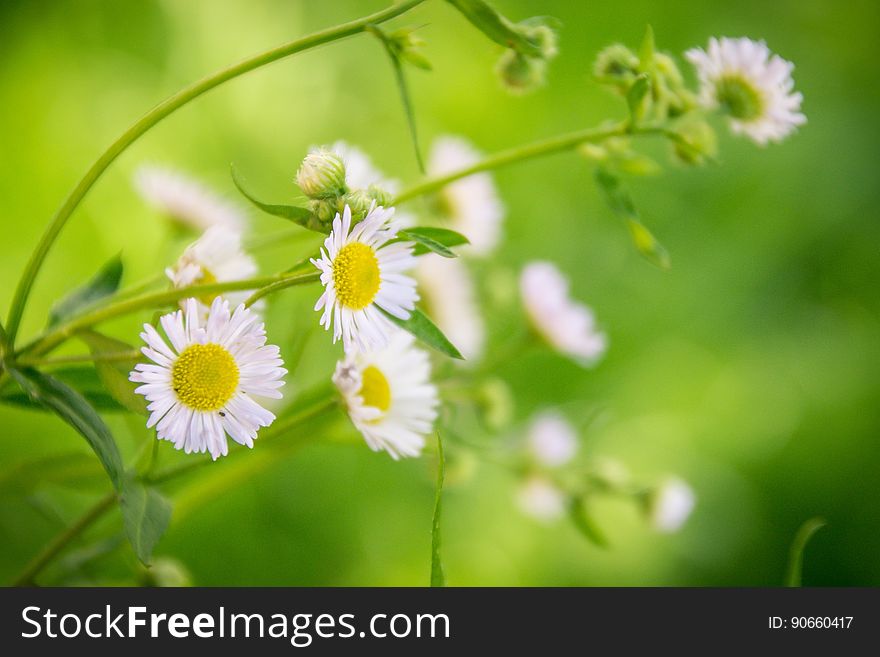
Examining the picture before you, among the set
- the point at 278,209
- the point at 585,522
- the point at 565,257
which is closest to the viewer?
the point at 278,209

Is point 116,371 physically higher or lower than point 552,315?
lower

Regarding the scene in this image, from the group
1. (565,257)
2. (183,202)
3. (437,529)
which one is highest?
(565,257)

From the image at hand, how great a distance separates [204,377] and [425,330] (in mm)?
74

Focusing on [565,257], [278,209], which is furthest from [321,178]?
[565,257]

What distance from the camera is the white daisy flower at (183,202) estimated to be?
49 cm

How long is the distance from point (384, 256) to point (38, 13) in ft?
2.95

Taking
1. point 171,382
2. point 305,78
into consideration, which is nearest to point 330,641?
point 171,382

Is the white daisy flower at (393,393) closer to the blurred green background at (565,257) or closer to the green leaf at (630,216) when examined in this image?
the green leaf at (630,216)

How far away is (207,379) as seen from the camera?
285 millimetres

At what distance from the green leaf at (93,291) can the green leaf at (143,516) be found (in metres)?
0.08

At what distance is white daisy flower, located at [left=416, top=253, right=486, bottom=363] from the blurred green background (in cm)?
31

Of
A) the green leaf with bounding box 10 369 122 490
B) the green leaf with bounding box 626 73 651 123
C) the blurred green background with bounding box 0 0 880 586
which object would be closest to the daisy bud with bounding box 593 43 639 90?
the green leaf with bounding box 626 73 651 123

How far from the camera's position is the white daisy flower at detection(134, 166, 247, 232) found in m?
0.49

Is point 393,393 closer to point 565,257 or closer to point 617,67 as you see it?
point 617,67
